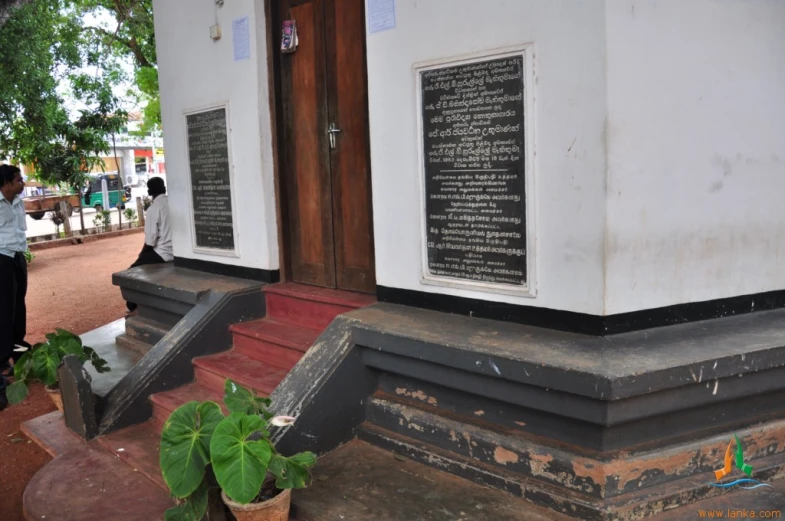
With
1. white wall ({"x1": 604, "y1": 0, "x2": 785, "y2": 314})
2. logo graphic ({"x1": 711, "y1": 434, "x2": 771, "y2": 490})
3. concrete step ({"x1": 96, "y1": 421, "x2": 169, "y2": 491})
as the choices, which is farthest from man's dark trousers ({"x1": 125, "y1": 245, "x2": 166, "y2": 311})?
logo graphic ({"x1": 711, "y1": 434, "x2": 771, "y2": 490})

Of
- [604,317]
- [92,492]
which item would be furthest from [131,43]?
[604,317]

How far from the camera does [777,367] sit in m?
3.26

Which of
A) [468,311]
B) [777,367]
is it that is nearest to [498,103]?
[468,311]

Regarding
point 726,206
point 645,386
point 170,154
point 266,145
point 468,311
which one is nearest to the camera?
point 645,386

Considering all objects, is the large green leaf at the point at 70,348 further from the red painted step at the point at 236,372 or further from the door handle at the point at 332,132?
the door handle at the point at 332,132

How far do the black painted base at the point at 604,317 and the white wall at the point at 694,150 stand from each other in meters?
0.06

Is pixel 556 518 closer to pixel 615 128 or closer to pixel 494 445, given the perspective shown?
pixel 494 445

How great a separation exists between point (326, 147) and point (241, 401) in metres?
2.47

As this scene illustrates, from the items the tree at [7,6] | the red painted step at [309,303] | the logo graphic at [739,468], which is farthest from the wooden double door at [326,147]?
the logo graphic at [739,468]

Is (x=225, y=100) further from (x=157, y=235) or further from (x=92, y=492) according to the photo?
(x=92, y=492)

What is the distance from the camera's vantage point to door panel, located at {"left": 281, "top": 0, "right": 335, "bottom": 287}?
508 cm

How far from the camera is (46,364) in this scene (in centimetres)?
480

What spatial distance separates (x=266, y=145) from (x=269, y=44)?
2.72 feet

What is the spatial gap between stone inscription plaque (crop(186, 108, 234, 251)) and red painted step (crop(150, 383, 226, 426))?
4.70ft
